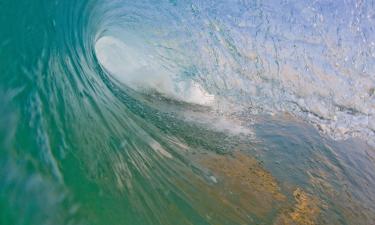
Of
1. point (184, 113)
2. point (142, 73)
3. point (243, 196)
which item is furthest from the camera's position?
point (142, 73)

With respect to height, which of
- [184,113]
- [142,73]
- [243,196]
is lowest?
[243,196]

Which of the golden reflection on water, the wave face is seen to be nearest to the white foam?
the wave face

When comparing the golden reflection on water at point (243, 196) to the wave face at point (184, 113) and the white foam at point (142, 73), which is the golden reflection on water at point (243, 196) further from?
the white foam at point (142, 73)

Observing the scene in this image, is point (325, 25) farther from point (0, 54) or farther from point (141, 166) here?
point (0, 54)

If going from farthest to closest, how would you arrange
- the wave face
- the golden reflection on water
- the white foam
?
1. the white foam
2. the golden reflection on water
3. the wave face

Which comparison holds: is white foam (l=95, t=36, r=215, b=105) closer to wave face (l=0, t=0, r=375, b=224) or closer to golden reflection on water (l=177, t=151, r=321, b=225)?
wave face (l=0, t=0, r=375, b=224)

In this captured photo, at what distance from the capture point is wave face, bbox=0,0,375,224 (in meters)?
3.81

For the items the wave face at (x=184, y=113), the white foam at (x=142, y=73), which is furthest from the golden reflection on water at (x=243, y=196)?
the white foam at (x=142, y=73)

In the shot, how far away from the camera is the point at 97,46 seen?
8.74m

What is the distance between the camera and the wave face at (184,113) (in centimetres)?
381

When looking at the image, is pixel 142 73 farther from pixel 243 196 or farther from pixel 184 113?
pixel 243 196

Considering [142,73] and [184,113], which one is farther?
[142,73]

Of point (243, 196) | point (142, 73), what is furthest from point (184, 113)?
point (243, 196)

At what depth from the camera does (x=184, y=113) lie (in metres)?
7.71
